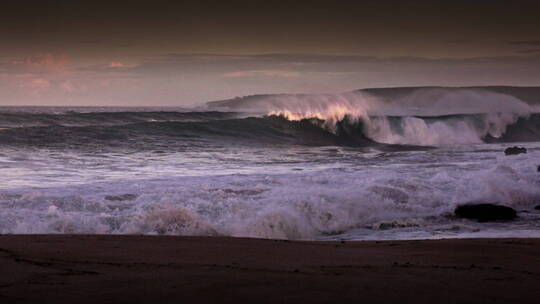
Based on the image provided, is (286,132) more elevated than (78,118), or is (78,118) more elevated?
(78,118)

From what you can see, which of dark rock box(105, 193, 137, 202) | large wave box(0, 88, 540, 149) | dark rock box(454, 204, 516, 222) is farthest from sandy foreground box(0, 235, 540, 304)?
large wave box(0, 88, 540, 149)

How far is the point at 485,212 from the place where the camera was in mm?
10336

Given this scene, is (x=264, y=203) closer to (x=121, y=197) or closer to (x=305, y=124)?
(x=121, y=197)

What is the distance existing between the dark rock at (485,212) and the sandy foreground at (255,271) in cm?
323

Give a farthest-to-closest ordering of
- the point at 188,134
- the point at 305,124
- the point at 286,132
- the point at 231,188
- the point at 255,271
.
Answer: the point at 305,124 < the point at 286,132 < the point at 188,134 < the point at 231,188 < the point at 255,271

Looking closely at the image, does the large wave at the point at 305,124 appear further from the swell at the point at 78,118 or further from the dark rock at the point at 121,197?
the dark rock at the point at 121,197

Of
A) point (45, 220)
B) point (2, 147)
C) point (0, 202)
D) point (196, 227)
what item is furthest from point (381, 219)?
point (2, 147)

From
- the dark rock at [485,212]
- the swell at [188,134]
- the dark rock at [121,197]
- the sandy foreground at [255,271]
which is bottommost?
the dark rock at [485,212]

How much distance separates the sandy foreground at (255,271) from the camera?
3.88 m

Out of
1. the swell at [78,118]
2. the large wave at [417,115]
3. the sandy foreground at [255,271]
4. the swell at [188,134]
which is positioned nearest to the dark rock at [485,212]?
the sandy foreground at [255,271]

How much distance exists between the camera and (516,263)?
223 inches

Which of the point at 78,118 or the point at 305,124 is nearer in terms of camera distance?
the point at 78,118

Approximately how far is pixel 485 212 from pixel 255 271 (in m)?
6.79

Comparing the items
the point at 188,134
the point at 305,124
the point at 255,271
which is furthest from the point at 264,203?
the point at 305,124
